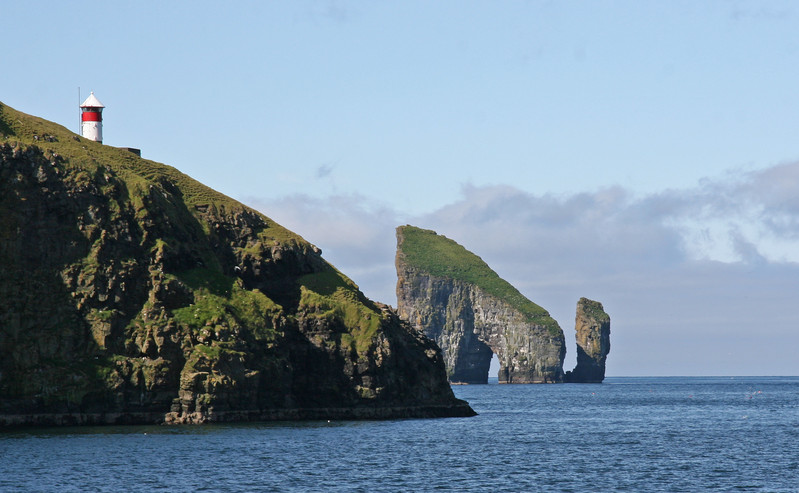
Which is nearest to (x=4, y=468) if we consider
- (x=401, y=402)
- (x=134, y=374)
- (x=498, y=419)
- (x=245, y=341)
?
(x=134, y=374)

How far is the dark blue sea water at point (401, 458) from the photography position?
7688cm

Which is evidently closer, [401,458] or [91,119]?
[401,458]

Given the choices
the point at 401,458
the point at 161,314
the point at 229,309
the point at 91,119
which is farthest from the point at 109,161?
the point at 401,458

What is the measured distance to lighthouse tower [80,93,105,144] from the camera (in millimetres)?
159500

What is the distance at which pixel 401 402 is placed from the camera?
14538 cm

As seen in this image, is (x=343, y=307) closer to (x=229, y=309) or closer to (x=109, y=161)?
(x=229, y=309)

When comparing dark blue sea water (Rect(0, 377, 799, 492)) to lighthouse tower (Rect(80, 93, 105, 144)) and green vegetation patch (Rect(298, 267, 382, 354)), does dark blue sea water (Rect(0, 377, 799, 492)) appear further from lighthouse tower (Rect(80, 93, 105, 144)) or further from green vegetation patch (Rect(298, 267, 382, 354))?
lighthouse tower (Rect(80, 93, 105, 144))

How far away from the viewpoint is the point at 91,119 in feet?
524

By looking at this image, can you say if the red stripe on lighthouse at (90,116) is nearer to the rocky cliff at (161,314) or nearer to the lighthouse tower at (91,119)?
the lighthouse tower at (91,119)

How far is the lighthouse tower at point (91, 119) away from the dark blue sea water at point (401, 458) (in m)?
59.5

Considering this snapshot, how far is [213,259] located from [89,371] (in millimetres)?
28479

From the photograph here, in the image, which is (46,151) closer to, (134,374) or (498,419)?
(134,374)

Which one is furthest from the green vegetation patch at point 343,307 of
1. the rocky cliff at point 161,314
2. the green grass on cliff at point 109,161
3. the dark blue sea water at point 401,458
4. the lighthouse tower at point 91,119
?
the lighthouse tower at point 91,119

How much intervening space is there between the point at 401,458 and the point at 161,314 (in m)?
47.8
